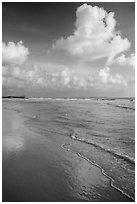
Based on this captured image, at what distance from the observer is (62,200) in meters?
4.82

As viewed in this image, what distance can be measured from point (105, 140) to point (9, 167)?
5.84 meters

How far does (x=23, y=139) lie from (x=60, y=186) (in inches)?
204

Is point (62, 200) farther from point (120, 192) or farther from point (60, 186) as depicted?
point (120, 192)

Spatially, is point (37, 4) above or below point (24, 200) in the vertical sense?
above

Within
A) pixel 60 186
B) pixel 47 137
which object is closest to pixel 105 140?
pixel 47 137

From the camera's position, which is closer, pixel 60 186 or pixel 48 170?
pixel 60 186

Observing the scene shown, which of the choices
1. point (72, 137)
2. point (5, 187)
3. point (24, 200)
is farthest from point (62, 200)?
point (72, 137)

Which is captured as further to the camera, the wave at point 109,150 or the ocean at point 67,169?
the wave at point 109,150

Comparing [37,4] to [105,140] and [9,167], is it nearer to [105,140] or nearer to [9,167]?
[9,167]

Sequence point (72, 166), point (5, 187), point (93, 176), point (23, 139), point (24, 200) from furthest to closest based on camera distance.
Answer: point (23, 139) < point (72, 166) < point (93, 176) < point (5, 187) < point (24, 200)

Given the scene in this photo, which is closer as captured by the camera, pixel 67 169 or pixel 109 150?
pixel 67 169

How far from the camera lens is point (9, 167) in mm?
6391

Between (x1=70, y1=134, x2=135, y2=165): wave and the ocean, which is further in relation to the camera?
(x1=70, y1=134, x2=135, y2=165): wave

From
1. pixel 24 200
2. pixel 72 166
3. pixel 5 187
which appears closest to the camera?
pixel 24 200
